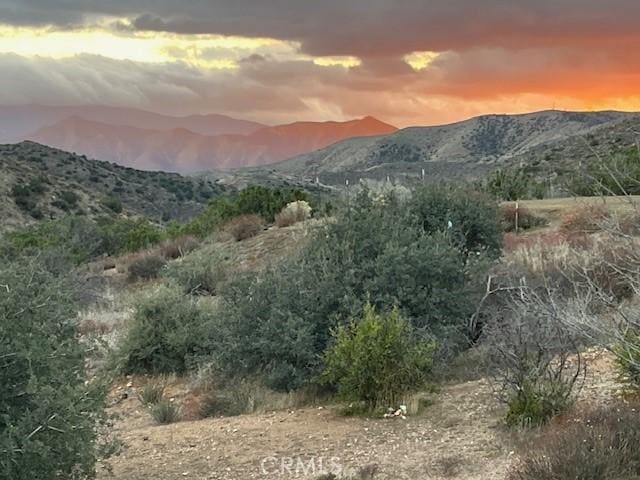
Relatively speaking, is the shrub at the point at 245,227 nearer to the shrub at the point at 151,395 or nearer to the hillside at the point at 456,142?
the shrub at the point at 151,395

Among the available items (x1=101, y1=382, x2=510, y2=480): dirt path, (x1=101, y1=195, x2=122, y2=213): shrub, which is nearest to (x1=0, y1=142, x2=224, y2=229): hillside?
(x1=101, y1=195, x2=122, y2=213): shrub

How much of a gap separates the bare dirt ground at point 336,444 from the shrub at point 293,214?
1875cm

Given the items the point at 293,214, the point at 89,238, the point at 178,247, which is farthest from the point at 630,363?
the point at 89,238

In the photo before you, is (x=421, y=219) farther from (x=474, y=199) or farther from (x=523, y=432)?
(x=523, y=432)

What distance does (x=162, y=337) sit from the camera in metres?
15.2

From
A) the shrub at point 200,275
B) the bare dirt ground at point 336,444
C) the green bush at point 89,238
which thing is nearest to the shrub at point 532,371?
the bare dirt ground at point 336,444

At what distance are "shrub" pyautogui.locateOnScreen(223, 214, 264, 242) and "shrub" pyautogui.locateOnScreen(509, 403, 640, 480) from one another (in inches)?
884

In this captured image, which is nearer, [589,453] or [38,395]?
[38,395]

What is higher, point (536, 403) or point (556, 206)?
point (556, 206)

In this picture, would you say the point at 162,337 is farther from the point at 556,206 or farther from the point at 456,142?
the point at 456,142

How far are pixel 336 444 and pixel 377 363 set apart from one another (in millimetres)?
A: 1711

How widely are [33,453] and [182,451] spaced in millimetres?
2944

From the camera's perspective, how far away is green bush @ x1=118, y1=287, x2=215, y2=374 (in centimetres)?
1498

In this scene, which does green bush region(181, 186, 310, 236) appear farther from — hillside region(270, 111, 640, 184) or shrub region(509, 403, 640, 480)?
hillside region(270, 111, 640, 184)
